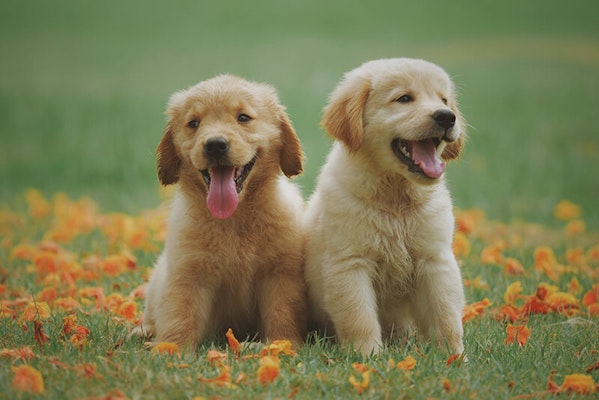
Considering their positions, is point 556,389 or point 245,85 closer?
point 556,389

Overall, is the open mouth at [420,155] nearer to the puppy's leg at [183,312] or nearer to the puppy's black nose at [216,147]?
the puppy's black nose at [216,147]

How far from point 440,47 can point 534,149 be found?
368 inches

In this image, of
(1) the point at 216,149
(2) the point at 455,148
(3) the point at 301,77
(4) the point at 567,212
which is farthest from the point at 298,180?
(3) the point at 301,77

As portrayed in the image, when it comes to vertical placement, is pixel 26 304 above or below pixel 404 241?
below

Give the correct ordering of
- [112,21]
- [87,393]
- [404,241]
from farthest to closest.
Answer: [112,21], [404,241], [87,393]

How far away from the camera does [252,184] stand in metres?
4.27

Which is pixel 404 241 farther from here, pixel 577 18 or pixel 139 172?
pixel 577 18

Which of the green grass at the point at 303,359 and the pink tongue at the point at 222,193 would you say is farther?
the pink tongue at the point at 222,193

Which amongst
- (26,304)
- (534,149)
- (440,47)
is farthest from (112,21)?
(26,304)

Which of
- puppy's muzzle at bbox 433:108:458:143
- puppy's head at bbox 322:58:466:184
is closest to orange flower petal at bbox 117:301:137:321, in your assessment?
puppy's head at bbox 322:58:466:184

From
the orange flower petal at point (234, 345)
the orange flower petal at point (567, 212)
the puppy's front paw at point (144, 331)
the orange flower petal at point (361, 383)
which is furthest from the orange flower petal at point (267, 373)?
the orange flower petal at point (567, 212)

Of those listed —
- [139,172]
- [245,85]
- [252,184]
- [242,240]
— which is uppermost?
[245,85]

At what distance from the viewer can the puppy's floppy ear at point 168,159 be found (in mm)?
4398

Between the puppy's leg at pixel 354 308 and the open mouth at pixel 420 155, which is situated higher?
the open mouth at pixel 420 155
